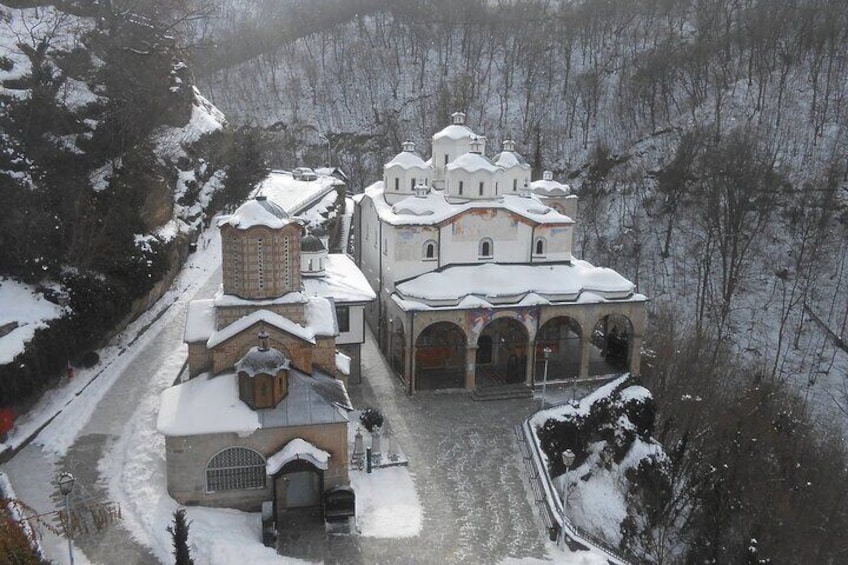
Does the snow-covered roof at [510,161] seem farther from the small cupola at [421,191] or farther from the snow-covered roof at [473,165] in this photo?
the small cupola at [421,191]

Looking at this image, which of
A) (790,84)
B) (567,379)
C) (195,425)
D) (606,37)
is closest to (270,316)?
(195,425)

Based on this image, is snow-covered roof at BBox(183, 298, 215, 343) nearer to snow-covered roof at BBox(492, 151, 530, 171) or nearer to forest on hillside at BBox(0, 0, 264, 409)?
forest on hillside at BBox(0, 0, 264, 409)

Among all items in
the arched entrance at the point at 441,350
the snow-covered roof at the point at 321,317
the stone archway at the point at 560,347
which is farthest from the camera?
the arched entrance at the point at 441,350

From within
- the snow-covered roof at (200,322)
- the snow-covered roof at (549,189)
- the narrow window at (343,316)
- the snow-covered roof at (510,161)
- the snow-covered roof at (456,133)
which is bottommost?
the narrow window at (343,316)

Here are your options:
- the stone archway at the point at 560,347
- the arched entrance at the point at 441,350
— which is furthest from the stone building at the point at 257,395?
the stone archway at the point at 560,347

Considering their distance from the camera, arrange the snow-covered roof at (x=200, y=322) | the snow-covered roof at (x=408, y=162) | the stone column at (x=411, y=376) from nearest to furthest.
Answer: the snow-covered roof at (x=200, y=322) → the stone column at (x=411, y=376) → the snow-covered roof at (x=408, y=162)

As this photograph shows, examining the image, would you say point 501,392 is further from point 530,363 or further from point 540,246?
point 540,246

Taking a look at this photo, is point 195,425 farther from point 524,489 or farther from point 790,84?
point 790,84
